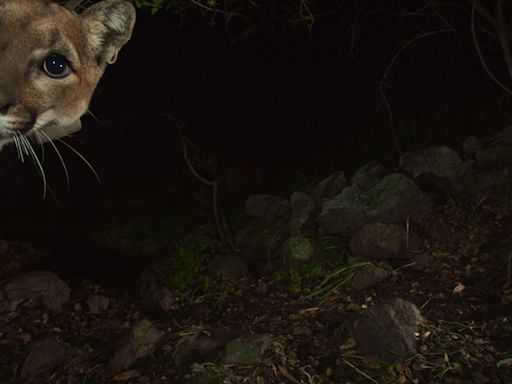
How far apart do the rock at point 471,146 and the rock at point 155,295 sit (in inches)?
123

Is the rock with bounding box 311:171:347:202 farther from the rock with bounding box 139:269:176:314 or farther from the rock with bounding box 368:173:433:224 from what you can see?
the rock with bounding box 139:269:176:314

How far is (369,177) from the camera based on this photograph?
5262 mm

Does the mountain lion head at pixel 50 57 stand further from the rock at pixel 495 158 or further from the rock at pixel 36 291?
the rock at pixel 495 158

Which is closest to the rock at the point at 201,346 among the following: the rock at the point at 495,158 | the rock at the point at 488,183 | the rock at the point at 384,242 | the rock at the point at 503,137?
the rock at the point at 384,242

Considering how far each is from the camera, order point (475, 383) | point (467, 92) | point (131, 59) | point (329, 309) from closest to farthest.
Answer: point (475, 383) → point (329, 309) → point (467, 92) → point (131, 59)

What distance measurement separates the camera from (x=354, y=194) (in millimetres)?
4996

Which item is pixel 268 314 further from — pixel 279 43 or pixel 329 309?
pixel 279 43

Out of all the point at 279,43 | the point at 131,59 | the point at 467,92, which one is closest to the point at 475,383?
the point at 467,92

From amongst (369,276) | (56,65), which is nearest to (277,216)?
(369,276)

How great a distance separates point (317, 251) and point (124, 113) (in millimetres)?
4055

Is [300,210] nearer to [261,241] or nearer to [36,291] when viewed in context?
[261,241]

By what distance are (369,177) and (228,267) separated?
1689 mm

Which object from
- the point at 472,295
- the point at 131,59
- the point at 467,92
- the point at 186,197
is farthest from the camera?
the point at 131,59

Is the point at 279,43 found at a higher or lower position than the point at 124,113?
higher
